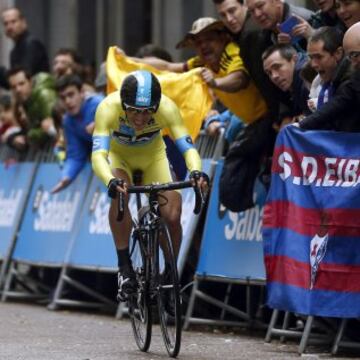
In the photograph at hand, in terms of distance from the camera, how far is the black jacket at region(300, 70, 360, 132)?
10375 millimetres

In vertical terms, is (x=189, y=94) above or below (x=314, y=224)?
above

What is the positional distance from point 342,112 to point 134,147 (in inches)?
65.3

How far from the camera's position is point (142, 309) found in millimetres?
10875

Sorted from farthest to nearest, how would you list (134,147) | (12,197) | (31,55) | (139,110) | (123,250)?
(31,55) → (12,197) → (134,147) → (123,250) → (139,110)

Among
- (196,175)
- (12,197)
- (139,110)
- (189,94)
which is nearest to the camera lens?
(196,175)

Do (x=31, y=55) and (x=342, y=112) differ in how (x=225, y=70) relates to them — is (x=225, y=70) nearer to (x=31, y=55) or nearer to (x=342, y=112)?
(x=342, y=112)

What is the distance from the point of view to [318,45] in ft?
35.2

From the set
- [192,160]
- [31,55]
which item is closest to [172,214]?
[192,160]

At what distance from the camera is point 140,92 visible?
10.6 metres

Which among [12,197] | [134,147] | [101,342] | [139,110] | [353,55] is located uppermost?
[353,55]

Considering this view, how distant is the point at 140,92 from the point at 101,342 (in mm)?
2070

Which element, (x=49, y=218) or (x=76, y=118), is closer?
(x=76, y=118)

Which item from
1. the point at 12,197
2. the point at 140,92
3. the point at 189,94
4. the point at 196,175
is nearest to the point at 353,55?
the point at 196,175

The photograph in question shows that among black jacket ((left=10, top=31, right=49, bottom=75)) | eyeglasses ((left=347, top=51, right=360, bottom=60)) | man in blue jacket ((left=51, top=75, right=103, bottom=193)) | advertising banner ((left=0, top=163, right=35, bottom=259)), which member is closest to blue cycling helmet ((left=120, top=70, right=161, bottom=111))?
eyeglasses ((left=347, top=51, right=360, bottom=60))
